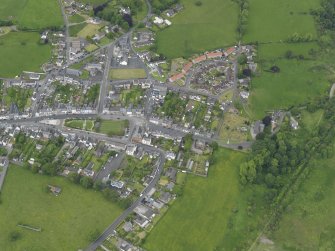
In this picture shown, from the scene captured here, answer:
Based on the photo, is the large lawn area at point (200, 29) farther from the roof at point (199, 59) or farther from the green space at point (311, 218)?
the green space at point (311, 218)

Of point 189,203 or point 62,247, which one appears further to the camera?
point 189,203

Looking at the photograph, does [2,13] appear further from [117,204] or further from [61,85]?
[117,204]

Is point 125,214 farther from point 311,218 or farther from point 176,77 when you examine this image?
point 176,77

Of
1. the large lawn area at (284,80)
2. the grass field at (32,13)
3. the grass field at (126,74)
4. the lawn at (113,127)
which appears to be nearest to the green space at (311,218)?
the large lawn area at (284,80)

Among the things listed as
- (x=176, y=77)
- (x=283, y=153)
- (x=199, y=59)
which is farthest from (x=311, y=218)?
(x=199, y=59)

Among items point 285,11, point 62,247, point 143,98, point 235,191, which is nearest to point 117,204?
point 62,247

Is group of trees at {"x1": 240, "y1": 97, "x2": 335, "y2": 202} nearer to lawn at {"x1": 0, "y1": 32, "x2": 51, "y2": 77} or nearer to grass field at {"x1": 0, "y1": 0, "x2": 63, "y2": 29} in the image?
lawn at {"x1": 0, "y1": 32, "x2": 51, "y2": 77}

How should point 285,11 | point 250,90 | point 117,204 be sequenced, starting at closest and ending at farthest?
point 117,204, point 250,90, point 285,11
